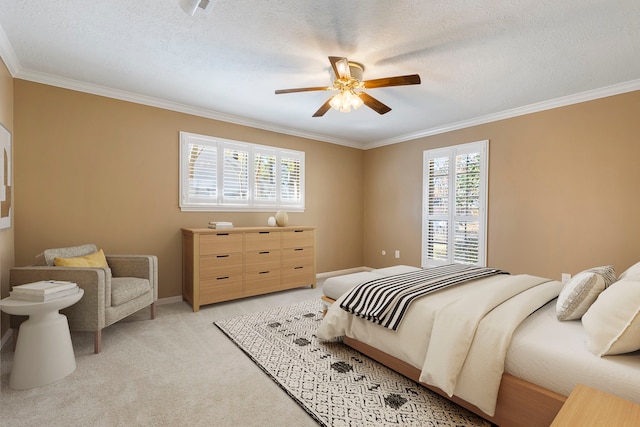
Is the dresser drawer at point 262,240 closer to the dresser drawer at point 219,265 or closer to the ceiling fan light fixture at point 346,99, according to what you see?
the dresser drawer at point 219,265

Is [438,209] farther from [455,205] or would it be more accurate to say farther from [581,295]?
[581,295]

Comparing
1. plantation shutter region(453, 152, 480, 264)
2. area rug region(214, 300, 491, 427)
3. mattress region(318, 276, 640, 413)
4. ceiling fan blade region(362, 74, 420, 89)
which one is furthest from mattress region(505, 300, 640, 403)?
plantation shutter region(453, 152, 480, 264)

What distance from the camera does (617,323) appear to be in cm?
137

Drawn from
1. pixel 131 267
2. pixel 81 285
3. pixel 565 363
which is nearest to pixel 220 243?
pixel 131 267

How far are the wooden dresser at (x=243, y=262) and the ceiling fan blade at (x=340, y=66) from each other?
2302 millimetres

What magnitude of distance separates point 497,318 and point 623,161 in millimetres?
2941

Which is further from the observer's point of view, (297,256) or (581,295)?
(297,256)

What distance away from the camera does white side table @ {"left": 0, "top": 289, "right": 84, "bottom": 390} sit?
202 cm

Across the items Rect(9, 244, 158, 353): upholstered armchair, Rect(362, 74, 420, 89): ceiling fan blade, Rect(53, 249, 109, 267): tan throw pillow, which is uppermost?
Rect(362, 74, 420, 89): ceiling fan blade

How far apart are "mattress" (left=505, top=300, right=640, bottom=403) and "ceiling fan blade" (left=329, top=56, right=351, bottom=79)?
7.02 ft

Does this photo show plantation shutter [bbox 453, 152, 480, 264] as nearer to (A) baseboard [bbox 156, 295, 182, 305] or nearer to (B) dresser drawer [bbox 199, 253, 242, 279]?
(B) dresser drawer [bbox 199, 253, 242, 279]

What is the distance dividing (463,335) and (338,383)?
926mm

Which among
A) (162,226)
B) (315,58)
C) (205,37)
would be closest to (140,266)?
(162,226)

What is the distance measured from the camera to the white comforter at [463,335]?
1585 mm
